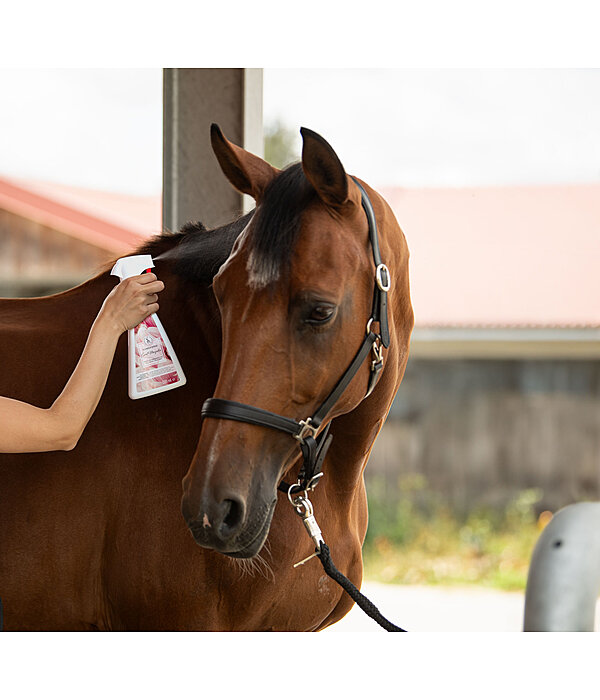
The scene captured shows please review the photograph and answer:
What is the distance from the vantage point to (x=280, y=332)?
4.75 ft

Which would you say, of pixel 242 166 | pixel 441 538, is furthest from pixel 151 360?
pixel 441 538

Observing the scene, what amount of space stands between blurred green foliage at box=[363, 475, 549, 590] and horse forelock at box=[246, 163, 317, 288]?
5840mm

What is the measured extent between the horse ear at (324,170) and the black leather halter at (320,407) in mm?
128

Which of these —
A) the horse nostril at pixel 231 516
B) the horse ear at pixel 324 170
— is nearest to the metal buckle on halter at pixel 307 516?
the horse nostril at pixel 231 516

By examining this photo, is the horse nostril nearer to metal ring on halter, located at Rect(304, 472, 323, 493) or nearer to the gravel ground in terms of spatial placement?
metal ring on halter, located at Rect(304, 472, 323, 493)

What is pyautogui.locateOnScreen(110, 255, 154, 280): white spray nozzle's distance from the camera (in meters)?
1.80

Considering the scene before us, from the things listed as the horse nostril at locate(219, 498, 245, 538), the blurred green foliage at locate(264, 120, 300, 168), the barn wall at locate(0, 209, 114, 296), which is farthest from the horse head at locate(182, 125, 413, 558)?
the blurred green foliage at locate(264, 120, 300, 168)

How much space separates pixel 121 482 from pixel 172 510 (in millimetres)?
137

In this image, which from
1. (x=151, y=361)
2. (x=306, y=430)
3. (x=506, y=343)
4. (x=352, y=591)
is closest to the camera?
(x=306, y=430)

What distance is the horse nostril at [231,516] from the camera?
1369 mm

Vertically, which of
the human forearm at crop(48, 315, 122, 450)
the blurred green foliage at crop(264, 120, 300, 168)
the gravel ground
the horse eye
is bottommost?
the gravel ground

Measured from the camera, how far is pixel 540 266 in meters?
8.09

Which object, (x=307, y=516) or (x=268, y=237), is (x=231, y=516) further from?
(x=268, y=237)

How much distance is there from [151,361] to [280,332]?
1.35ft
